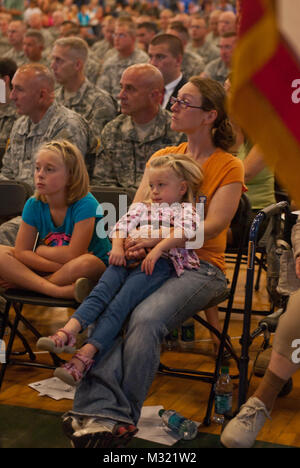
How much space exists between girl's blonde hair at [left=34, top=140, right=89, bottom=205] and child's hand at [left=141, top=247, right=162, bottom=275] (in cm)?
59

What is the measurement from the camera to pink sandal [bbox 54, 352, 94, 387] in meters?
2.79

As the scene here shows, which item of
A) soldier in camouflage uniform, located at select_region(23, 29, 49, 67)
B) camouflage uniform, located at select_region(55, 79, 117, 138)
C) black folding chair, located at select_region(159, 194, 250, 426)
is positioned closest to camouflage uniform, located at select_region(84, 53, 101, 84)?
soldier in camouflage uniform, located at select_region(23, 29, 49, 67)

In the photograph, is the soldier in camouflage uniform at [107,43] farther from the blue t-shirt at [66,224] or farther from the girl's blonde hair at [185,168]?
the girl's blonde hair at [185,168]

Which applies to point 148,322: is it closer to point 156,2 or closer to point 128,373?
point 128,373

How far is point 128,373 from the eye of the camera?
2.92 metres

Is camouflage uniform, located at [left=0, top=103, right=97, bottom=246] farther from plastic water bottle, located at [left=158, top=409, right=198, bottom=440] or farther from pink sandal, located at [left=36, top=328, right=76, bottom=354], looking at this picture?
plastic water bottle, located at [left=158, top=409, right=198, bottom=440]

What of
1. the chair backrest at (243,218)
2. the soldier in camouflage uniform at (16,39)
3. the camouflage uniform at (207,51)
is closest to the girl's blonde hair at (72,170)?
the chair backrest at (243,218)

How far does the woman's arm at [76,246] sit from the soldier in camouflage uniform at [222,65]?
4.92 m

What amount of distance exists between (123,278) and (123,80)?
6.00ft

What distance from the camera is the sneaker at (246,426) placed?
2.83 meters

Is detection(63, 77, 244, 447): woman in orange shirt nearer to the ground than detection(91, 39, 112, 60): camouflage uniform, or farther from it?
nearer to the ground

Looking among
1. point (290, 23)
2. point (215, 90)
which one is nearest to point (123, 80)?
point (215, 90)

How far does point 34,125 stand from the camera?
15.7 ft

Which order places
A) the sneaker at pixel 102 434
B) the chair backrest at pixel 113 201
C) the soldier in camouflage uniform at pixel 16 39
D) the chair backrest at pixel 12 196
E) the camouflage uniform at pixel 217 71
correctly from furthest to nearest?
the soldier in camouflage uniform at pixel 16 39 → the camouflage uniform at pixel 217 71 → the chair backrest at pixel 12 196 → the chair backrest at pixel 113 201 → the sneaker at pixel 102 434
